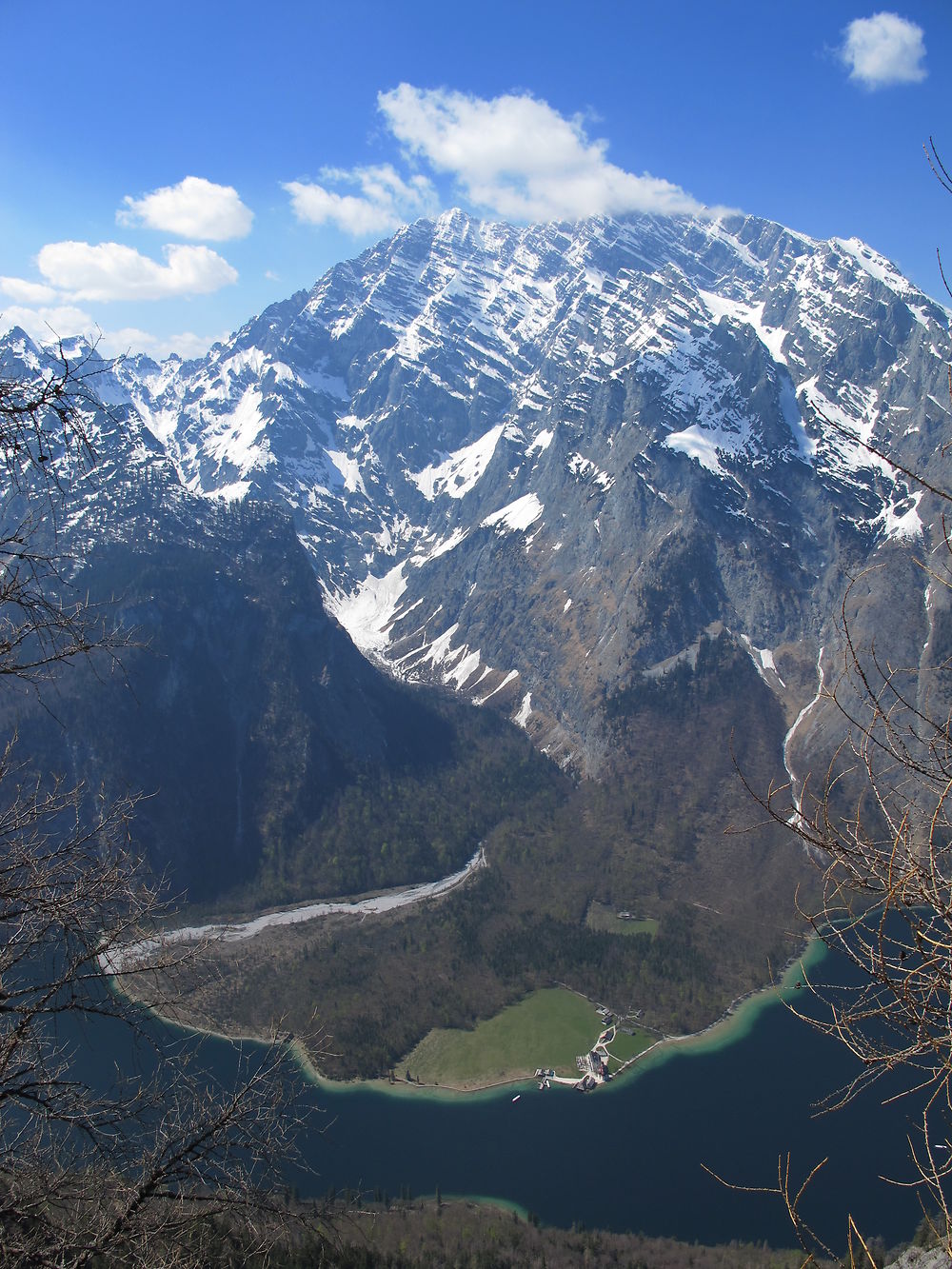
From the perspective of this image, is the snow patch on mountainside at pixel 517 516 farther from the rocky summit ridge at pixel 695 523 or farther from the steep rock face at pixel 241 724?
the steep rock face at pixel 241 724

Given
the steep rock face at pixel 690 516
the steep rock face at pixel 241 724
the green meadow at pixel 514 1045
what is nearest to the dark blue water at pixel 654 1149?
the green meadow at pixel 514 1045

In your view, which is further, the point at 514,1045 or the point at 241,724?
the point at 241,724

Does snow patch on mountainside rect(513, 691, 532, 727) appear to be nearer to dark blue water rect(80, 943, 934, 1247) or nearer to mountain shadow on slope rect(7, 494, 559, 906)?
mountain shadow on slope rect(7, 494, 559, 906)

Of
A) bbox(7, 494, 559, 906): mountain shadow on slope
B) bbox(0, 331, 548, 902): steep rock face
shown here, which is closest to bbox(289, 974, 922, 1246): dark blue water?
bbox(7, 494, 559, 906): mountain shadow on slope

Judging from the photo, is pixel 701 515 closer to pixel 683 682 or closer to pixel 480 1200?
pixel 683 682

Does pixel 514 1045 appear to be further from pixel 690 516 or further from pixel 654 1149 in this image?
pixel 690 516

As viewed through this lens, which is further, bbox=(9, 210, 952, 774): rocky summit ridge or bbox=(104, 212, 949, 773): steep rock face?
bbox=(104, 212, 949, 773): steep rock face

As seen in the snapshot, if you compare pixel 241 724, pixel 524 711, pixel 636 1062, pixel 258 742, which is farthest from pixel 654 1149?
pixel 524 711

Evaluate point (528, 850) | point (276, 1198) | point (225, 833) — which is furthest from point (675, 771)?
point (276, 1198)
